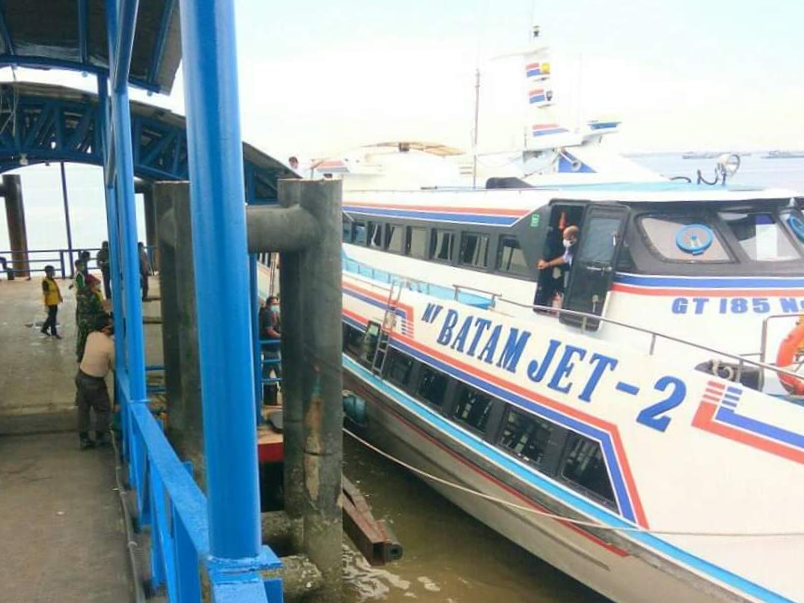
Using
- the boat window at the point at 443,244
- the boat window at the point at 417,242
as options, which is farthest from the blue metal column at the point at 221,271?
the boat window at the point at 417,242

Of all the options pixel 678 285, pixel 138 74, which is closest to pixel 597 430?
pixel 678 285

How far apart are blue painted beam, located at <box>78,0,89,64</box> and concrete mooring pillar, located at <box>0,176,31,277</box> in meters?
12.4

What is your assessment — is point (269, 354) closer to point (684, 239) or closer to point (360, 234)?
point (360, 234)

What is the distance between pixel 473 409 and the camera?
711 centimetres

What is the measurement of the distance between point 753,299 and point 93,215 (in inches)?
3683

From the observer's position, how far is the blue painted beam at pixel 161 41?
19.3 ft

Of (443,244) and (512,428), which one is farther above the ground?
(443,244)

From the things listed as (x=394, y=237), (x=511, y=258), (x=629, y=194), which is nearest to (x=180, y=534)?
(x=629, y=194)

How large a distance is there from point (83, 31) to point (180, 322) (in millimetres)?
2886

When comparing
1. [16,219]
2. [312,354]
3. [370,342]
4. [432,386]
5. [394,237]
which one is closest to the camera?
[312,354]

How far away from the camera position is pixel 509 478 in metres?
6.32

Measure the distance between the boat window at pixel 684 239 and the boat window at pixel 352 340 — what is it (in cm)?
445

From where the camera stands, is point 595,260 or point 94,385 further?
point 94,385

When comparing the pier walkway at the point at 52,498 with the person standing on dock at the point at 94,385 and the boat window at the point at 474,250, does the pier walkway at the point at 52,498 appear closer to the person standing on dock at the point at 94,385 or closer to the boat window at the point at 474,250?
the person standing on dock at the point at 94,385
